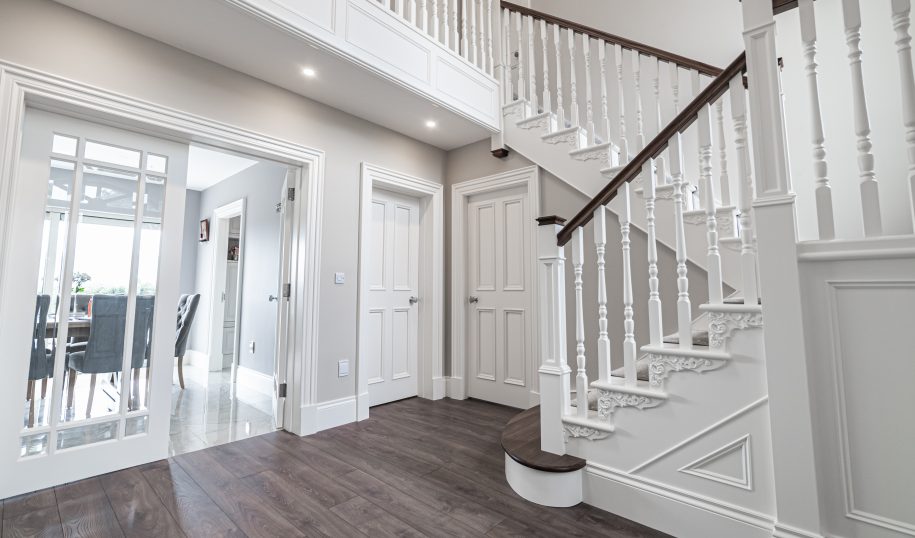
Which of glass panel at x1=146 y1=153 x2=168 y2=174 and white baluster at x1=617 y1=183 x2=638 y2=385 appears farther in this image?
glass panel at x1=146 y1=153 x2=168 y2=174

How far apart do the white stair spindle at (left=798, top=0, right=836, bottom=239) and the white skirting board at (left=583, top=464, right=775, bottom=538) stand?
111 centimetres

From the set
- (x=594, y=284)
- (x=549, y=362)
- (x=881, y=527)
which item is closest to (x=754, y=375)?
(x=881, y=527)

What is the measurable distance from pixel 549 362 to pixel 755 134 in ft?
4.38

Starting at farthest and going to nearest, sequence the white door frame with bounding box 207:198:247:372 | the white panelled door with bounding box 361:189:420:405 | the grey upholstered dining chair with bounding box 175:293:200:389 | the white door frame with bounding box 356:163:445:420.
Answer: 1. the white door frame with bounding box 207:198:247:372
2. the grey upholstered dining chair with bounding box 175:293:200:389
3. the white door frame with bounding box 356:163:445:420
4. the white panelled door with bounding box 361:189:420:405

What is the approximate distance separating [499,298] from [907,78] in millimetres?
2738

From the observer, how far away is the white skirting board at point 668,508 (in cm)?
149

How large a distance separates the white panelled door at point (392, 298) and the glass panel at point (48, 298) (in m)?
1.85

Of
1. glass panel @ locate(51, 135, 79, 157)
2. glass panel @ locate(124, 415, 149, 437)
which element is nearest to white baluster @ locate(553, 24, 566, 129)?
glass panel @ locate(51, 135, 79, 157)

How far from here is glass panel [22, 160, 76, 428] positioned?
200cm

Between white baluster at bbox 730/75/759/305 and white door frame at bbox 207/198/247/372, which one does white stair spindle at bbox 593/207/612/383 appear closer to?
white baluster at bbox 730/75/759/305

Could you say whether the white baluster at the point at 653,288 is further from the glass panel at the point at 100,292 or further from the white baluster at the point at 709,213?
the glass panel at the point at 100,292

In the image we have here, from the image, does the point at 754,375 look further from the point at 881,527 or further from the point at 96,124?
the point at 96,124

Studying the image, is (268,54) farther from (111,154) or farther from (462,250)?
(462,250)

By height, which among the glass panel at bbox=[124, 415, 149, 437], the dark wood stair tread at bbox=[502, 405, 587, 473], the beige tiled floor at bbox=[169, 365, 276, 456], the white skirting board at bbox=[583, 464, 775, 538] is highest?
the glass panel at bbox=[124, 415, 149, 437]
